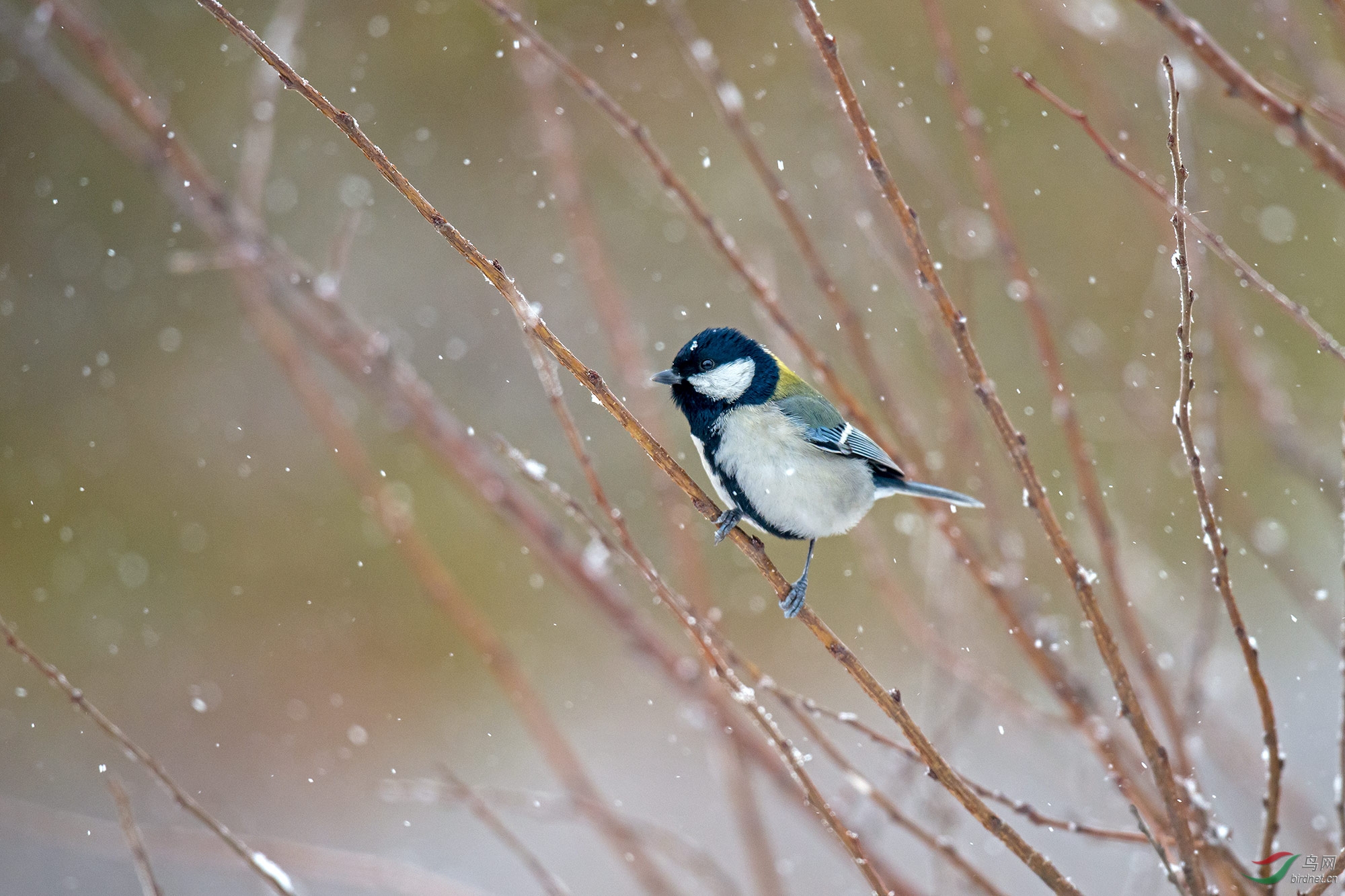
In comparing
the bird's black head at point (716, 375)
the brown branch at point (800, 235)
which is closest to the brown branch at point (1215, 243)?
the brown branch at point (800, 235)

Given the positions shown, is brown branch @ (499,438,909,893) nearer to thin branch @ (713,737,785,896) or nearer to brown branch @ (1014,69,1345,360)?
thin branch @ (713,737,785,896)

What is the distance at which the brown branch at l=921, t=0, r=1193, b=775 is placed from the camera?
5.57 ft

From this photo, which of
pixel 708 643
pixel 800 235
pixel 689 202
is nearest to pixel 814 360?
pixel 800 235

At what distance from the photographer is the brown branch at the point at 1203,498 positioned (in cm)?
120

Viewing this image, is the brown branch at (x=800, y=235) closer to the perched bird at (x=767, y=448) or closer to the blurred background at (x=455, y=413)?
the perched bird at (x=767, y=448)

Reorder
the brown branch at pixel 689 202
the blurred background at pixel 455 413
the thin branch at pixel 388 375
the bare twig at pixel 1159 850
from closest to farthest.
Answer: the bare twig at pixel 1159 850 < the brown branch at pixel 689 202 < the thin branch at pixel 388 375 < the blurred background at pixel 455 413

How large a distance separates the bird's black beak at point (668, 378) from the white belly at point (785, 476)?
0.54ft

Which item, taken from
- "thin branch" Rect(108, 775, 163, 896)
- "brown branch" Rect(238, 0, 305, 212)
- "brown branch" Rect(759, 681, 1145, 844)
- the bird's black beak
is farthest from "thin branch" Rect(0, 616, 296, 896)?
the bird's black beak

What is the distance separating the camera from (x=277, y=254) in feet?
7.08

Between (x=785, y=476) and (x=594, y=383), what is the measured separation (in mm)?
1045

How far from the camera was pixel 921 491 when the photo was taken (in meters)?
2.37

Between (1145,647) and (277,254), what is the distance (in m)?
1.92

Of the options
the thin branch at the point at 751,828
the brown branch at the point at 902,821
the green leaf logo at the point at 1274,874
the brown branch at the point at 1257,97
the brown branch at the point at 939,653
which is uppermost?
→ the brown branch at the point at 1257,97

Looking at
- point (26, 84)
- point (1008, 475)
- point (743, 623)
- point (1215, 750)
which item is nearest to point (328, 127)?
point (26, 84)
